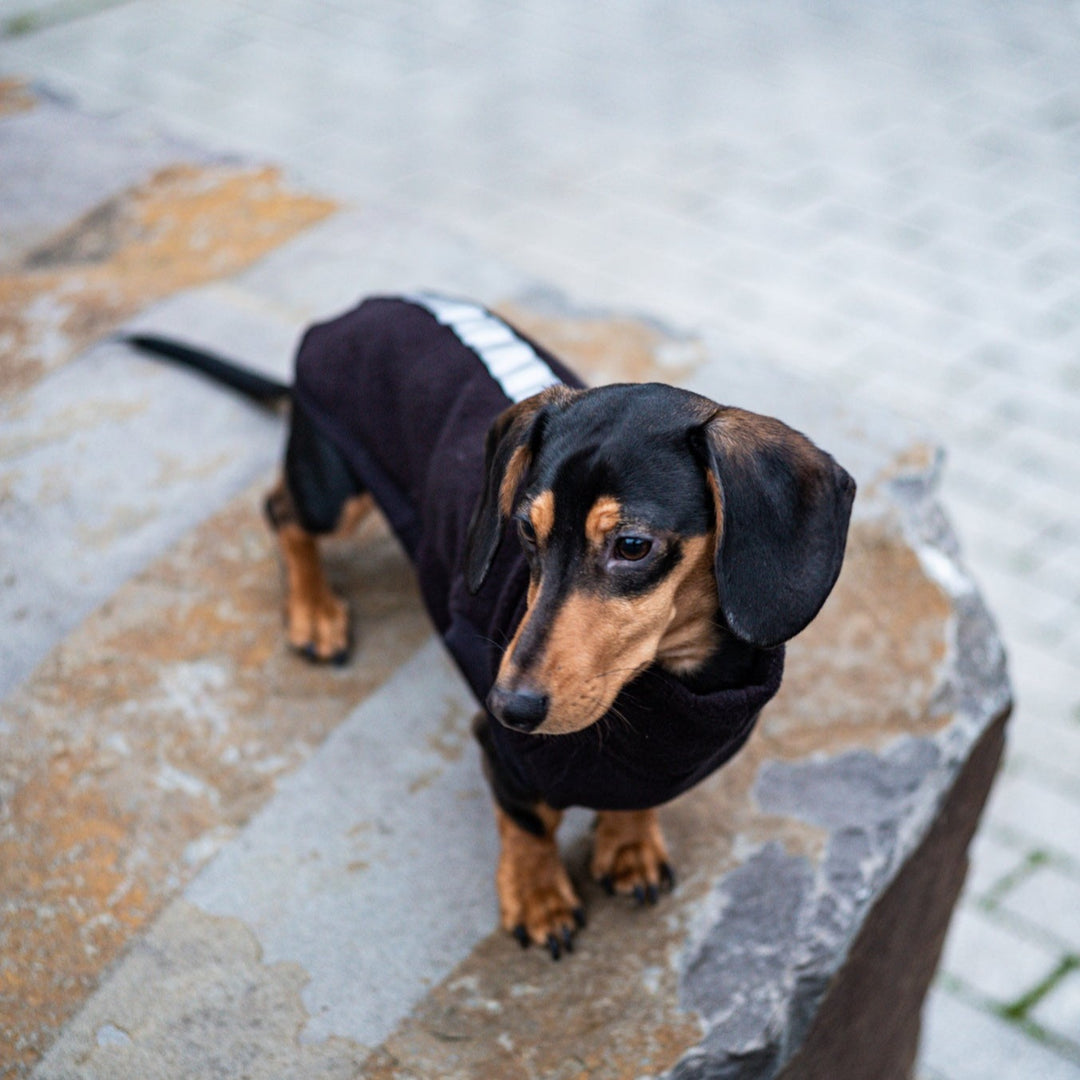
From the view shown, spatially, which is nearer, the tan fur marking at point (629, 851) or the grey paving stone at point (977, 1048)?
the tan fur marking at point (629, 851)

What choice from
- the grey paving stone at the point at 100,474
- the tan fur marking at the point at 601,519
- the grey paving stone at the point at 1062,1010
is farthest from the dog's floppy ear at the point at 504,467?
the grey paving stone at the point at 1062,1010

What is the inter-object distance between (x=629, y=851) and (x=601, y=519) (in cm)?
100

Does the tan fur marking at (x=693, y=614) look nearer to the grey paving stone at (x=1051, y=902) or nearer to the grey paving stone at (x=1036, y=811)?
the grey paving stone at (x=1051, y=902)

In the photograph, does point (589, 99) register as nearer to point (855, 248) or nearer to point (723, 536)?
point (855, 248)

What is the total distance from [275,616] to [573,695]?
1.55 m

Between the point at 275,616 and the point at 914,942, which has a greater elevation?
the point at 275,616

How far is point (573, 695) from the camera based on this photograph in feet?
6.39

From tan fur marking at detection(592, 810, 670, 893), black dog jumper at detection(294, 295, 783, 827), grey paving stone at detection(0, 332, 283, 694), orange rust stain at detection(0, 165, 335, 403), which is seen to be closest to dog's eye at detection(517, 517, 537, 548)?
black dog jumper at detection(294, 295, 783, 827)

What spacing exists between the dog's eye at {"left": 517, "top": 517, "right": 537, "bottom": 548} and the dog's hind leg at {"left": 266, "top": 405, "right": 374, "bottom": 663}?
1033mm

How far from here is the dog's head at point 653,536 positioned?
1.98m

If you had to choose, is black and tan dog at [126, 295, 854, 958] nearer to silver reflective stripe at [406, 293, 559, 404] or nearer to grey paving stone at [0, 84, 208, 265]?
silver reflective stripe at [406, 293, 559, 404]

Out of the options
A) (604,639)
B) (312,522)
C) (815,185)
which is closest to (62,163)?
(312,522)

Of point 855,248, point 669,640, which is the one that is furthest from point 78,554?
point 855,248

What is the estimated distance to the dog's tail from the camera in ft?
12.3
